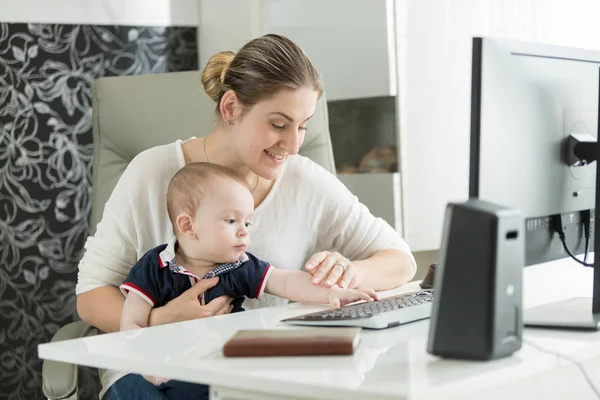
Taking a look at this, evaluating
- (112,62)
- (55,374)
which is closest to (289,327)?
(55,374)

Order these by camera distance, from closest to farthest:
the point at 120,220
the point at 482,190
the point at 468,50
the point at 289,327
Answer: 1. the point at 482,190
2. the point at 289,327
3. the point at 120,220
4. the point at 468,50

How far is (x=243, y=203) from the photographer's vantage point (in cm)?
173

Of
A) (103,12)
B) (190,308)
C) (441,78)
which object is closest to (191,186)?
(190,308)

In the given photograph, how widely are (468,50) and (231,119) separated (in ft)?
3.31

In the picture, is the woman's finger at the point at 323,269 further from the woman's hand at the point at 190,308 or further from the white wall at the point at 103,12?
the white wall at the point at 103,12

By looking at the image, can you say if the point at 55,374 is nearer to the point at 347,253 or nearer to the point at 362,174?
the point at 347,253

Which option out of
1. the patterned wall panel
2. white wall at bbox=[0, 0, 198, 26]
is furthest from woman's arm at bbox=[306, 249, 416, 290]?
white wall at bbox=[0, 0, 198, 26]

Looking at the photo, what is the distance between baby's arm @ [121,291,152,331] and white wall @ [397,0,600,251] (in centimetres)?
123

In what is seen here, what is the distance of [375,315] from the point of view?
1386 mm

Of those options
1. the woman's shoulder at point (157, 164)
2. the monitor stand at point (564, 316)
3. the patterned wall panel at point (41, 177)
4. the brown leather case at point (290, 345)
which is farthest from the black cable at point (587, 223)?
the patterned wall panel at point (41, 177)

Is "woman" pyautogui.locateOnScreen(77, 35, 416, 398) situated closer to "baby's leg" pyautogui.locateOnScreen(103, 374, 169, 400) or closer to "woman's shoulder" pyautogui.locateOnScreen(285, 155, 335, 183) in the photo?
"woman's shoulder" pyautogui.locateOnScreen(285, 155, 335, 183)

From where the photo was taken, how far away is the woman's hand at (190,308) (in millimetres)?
1641

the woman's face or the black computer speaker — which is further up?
the woman's face

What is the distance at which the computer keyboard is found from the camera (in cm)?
137
